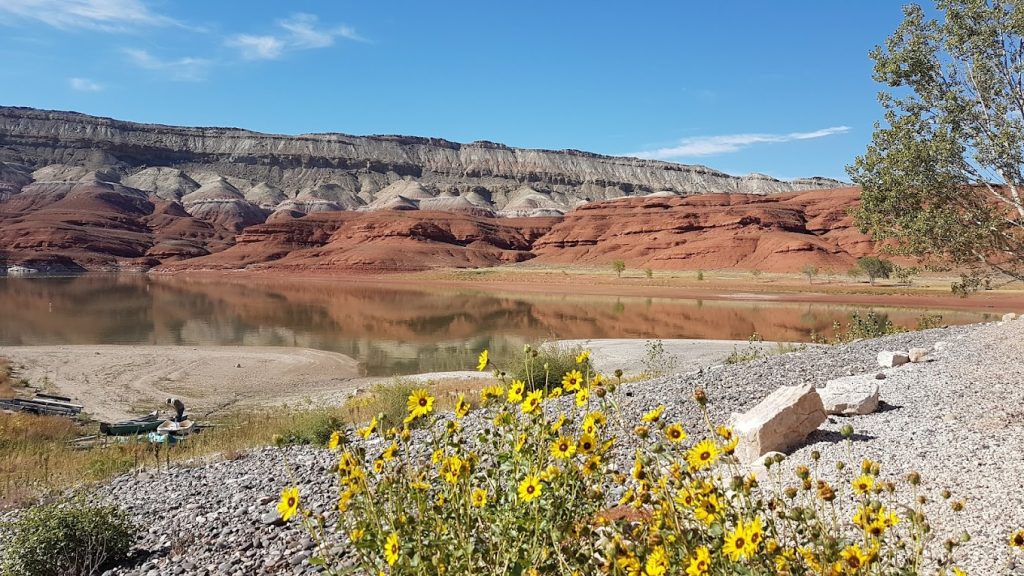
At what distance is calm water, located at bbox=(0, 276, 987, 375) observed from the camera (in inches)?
1214

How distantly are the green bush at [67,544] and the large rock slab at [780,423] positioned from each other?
20.3 feet

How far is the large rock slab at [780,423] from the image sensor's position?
656cm

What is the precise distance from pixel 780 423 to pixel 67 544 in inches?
279

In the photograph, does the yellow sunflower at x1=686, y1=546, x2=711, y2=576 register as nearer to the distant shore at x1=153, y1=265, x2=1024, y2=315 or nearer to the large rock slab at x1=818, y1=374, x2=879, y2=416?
the large rock slab at x1=818, y1=374, x2=879, y2=416

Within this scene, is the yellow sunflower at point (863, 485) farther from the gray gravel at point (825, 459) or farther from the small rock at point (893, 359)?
the small rock at point (893, 359)

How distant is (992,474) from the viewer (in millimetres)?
5367

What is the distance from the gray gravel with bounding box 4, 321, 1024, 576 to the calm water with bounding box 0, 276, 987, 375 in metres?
15.0

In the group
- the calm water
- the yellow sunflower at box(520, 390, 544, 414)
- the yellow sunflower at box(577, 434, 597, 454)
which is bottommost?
the calm water

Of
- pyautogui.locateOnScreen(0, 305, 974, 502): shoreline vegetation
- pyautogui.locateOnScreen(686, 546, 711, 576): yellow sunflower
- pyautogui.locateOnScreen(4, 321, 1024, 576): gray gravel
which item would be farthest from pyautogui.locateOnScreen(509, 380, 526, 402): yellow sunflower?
pyautogui.locateOnScreen(4, 321, 1024, 576): gray gravel

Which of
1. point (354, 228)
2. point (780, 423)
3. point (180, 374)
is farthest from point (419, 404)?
point (354, 228)

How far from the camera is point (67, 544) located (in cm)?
569

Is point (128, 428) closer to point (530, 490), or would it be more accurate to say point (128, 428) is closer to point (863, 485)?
point (530, 490)

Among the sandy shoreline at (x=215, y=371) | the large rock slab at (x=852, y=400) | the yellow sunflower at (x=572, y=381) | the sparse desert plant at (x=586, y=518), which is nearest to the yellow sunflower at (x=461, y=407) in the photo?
the sparse desert plant at (x=586, y=518)

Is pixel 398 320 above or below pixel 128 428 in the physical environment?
below
